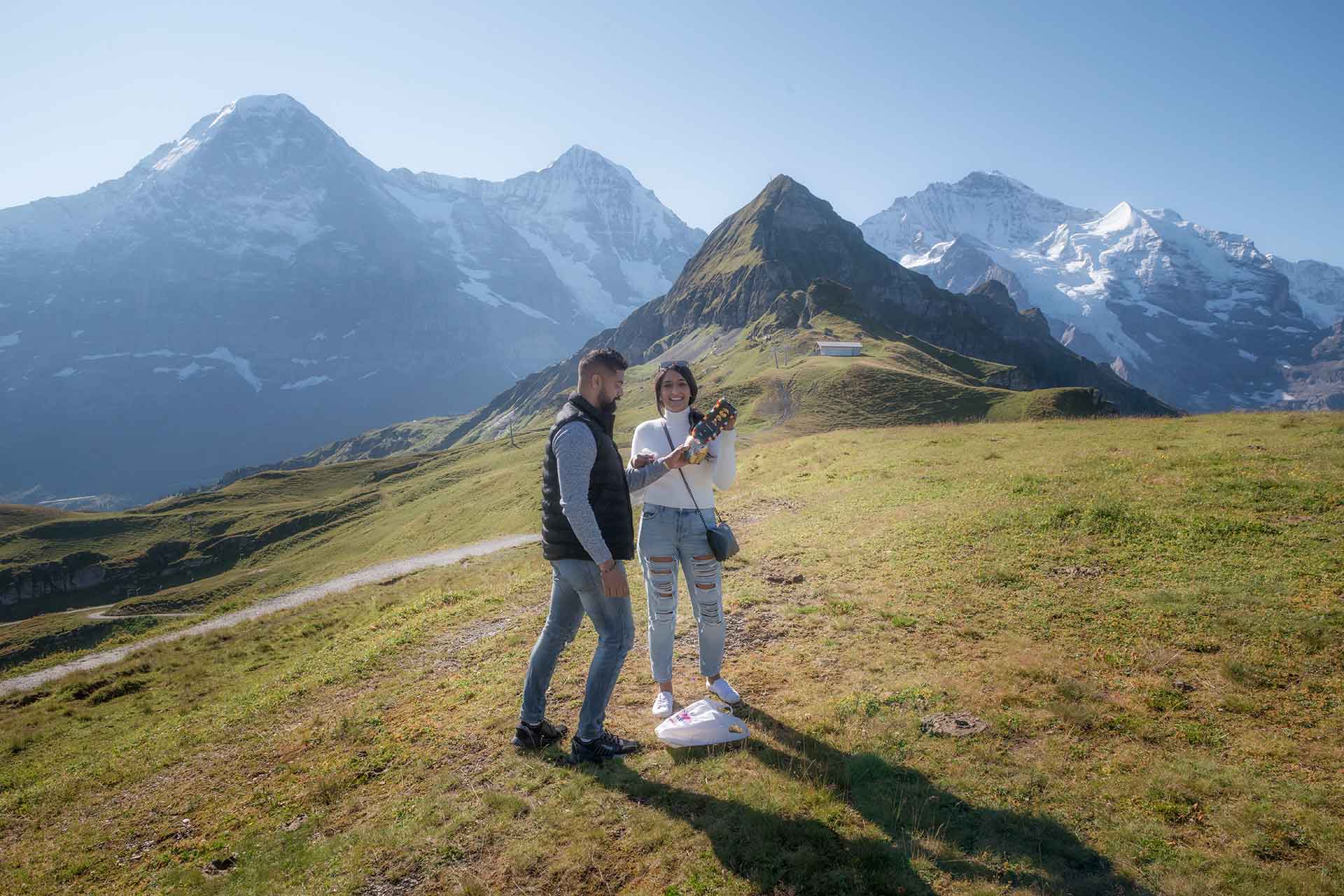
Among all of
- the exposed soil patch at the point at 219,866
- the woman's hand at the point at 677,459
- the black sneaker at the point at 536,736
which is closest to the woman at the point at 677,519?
the woman's hand at the point at 677,459

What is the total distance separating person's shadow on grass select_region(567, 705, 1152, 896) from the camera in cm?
563

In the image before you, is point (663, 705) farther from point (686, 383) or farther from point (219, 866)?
point (219, 866)

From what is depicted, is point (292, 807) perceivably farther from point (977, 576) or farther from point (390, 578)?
point (390, 578)

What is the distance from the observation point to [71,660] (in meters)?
38.2

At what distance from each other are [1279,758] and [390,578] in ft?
129

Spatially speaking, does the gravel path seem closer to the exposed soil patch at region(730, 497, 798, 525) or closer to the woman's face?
the exposed soil patch at region(730, 497, 798, 525)

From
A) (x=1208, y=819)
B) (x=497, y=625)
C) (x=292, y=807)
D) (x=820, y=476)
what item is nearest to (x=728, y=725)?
(x=1208, y=819)

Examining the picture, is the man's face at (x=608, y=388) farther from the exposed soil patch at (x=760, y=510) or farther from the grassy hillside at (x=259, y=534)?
the grassy hillside at (x=259, y=534)

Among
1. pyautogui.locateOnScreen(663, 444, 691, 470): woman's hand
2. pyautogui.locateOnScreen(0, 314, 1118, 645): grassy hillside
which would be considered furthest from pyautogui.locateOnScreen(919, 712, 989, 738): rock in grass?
pyautogui.locateOnScreen(0, 314, 1118, 645): grassy hillside

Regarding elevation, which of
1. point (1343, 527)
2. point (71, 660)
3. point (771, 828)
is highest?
point (1343, 527)

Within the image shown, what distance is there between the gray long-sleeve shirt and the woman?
101cm

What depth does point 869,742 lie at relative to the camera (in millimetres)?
7770

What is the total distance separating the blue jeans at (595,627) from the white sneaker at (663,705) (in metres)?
1.04

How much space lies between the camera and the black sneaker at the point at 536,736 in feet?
27.4
